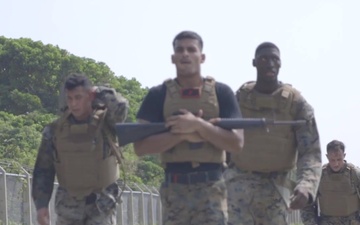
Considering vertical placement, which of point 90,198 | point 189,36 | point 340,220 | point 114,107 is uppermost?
point 189,36

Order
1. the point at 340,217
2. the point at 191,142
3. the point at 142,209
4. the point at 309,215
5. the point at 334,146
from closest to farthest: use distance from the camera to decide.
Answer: the point at 191,142
the point at 334,146
the point at 309,215
the point at 340,217
the point at 142,209

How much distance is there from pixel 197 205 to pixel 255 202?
1892 mm

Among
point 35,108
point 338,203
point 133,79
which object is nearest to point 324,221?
point 338,203

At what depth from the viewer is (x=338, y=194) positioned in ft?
56.9

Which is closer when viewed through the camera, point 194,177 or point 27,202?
point 194,177

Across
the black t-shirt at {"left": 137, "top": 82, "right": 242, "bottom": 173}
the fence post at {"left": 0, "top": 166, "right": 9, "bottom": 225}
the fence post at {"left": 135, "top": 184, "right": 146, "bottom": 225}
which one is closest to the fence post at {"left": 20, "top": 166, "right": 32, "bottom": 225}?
the fence post at {"left": 0, "top": 166, "right": 9, "bottom": 225}

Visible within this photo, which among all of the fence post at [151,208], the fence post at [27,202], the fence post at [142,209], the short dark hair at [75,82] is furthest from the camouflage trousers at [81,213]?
the fence post at [151,208]

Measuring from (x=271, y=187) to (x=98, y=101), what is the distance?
1.69 metres

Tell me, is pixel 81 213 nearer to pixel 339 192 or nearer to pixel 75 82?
pixel 75 82

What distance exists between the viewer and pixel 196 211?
9828mm

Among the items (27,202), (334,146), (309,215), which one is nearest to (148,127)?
(334,146)

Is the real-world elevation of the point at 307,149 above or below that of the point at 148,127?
below

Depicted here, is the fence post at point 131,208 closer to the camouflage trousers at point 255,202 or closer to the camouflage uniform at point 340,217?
the camouflage uniform at point 340,217

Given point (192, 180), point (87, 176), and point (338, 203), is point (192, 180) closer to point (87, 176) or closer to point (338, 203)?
point (87, 176)
